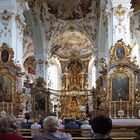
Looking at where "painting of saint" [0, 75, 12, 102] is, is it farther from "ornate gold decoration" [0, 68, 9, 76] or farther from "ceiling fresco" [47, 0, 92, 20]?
"ceiling fresco" [47, 0, 92, 20]

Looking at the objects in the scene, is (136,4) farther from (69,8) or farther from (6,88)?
(6,88)

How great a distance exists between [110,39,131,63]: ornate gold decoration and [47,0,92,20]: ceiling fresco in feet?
33.1

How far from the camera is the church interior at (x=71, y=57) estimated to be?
1666cm

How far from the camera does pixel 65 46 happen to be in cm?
3478

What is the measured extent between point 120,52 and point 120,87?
146 centimetres

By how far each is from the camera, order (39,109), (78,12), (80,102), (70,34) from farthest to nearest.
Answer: (80,102)
(70,34)
(78,12)
(39,109)

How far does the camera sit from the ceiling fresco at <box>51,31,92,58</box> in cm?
3288

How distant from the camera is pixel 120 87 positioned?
16.8 m

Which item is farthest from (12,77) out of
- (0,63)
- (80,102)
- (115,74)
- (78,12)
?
(80,102)

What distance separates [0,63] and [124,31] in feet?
17.7

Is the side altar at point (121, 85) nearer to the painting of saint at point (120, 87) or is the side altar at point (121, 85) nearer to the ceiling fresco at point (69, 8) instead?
the painting of saint at point (120, 87)

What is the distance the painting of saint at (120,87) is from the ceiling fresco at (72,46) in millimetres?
15341

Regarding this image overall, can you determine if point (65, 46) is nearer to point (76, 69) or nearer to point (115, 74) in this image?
point (76, 69)

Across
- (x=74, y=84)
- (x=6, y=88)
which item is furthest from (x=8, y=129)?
(x=74, y=84)
